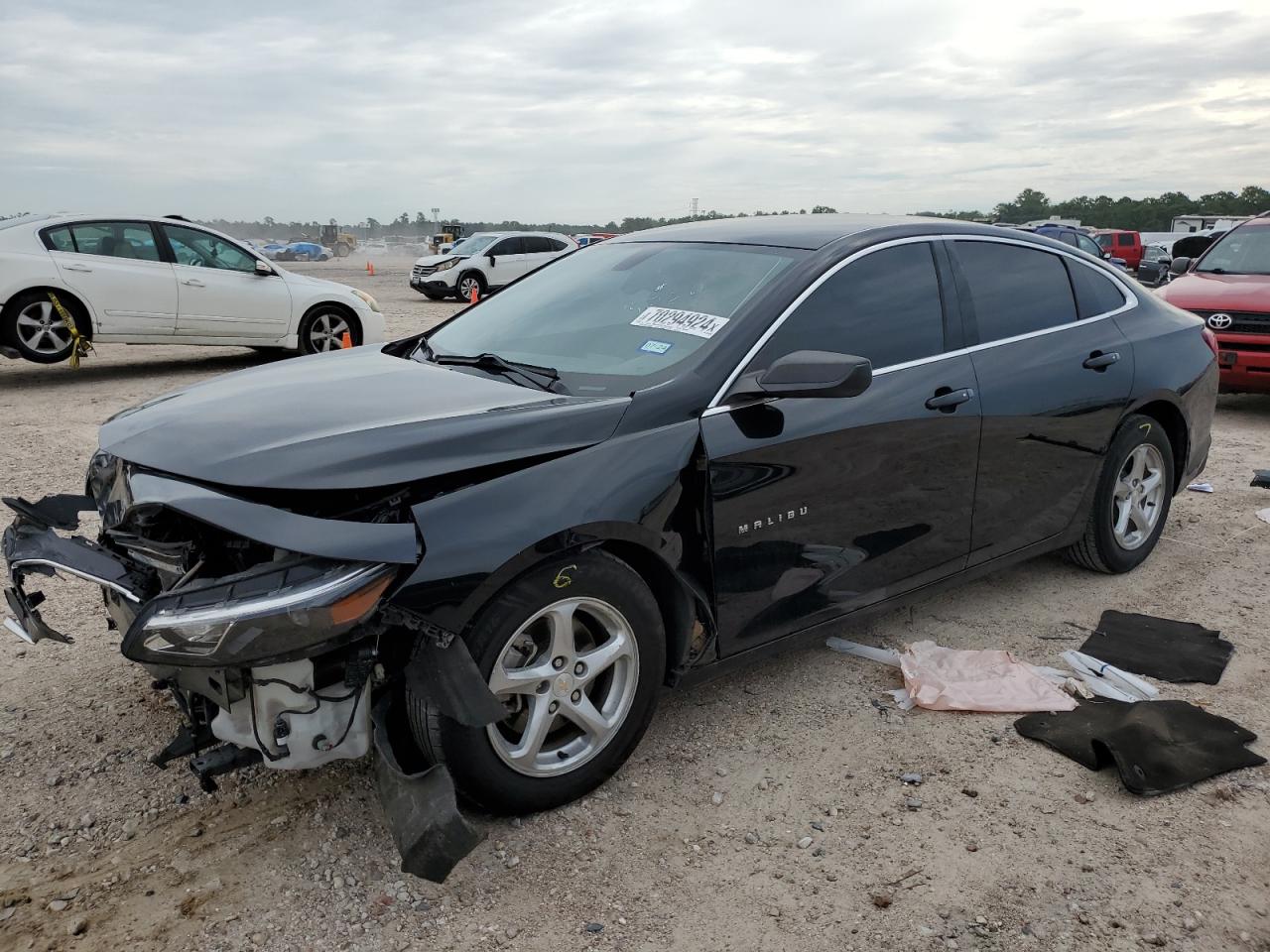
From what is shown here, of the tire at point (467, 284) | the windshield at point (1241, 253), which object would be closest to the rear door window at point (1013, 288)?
the windshield at point (1241, 253)

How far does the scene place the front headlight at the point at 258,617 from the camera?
7.68ft

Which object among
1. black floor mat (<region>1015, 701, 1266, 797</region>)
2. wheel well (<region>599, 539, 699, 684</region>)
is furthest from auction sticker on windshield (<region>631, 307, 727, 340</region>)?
black floor mat (<region>1015, 701, 1266, 797</region>)

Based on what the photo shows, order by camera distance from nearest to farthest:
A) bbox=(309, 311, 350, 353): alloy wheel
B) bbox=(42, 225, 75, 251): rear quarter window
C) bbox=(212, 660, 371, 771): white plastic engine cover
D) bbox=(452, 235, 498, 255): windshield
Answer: bbox=(212, 660, 371, 771): white plastic engine cover → bbox=(42, 225, 75, 251): rear quarter window → bbox=(309, 311, 350, 353): alloy wheel → bbox=(452, 235, 498, 255): windshield

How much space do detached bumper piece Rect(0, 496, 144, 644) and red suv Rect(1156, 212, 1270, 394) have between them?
28.4 feet

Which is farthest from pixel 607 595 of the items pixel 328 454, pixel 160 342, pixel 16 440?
pixel 160 342

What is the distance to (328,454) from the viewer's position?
2600mm

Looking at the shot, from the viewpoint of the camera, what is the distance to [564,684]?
283 cm

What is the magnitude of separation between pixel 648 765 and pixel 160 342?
9169 millimetres

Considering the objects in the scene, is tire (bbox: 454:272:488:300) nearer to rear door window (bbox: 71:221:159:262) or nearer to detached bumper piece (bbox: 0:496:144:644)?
rear door window (bbox: 71:221:159:262)

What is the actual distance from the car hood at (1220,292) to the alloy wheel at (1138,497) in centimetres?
389

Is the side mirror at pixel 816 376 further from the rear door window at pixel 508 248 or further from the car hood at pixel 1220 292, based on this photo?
the rear door window at pixel 508 248

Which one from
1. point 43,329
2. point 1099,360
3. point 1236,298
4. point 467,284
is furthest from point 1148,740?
point 467,284

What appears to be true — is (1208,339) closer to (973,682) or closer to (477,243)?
(973,682)

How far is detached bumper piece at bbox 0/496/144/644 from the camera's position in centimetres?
277
